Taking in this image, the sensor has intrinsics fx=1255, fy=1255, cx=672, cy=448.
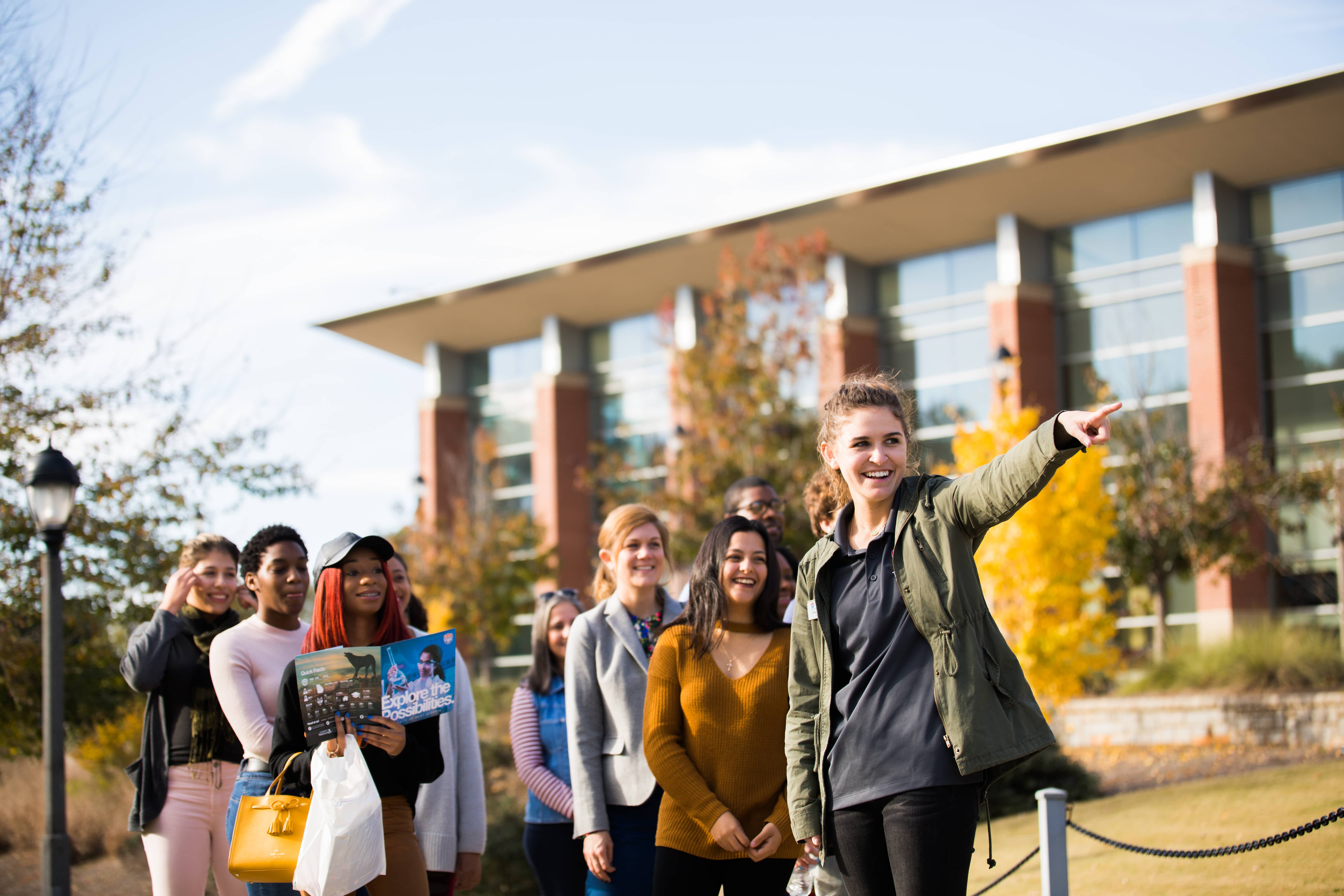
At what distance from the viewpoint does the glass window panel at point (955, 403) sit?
3109 centimetres

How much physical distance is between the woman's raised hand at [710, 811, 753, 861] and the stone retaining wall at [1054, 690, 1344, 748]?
14.1 m

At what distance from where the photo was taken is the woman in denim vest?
19.3 feet

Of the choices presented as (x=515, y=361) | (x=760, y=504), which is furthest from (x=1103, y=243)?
(x=760, y=504)

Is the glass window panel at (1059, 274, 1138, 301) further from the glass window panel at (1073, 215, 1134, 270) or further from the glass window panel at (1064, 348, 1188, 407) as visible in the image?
the glass window panel at (1064, 348, 1188, 407)

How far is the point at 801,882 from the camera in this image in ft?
16.0

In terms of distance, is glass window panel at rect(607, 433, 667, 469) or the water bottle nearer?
the water bottle

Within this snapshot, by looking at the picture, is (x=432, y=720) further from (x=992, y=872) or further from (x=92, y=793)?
(x=92, y=793)

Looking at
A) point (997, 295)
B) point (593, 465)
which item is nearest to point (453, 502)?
point (593, 465)

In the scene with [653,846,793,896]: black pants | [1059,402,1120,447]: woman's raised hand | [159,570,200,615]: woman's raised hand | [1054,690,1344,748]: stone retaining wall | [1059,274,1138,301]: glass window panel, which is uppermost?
[1059,274,1138,301]: glass window panel

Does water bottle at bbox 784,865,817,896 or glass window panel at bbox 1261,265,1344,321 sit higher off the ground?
glass window panel at bbox 1261,265,1344,321

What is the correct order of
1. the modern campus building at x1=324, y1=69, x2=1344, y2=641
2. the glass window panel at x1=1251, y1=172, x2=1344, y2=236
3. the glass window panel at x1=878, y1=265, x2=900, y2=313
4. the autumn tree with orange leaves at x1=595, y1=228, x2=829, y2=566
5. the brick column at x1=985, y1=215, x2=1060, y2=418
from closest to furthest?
the autumn tree with orange leaves at x1=595, y1=228, x2=829, y2=566
the modern campus building at x1=324, y1=69, x2=1344, y2=641
the glass window panel at x1=1251, y1=172, x2=1344, y2=236
the brick column at x1=985, y1=215, x2=1060, y2=418
the glass window panel at x1=878, y1=265, x2=900, y2=313

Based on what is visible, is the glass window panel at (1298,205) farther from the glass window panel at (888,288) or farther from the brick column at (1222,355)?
the glass window panel at (888,288)

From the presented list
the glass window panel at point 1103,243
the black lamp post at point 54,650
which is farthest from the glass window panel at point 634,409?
the black lamp post at point 54,650

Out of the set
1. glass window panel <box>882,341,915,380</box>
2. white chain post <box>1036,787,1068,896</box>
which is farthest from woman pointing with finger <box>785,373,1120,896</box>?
glass window panel <box>882,341,915,380</box>
